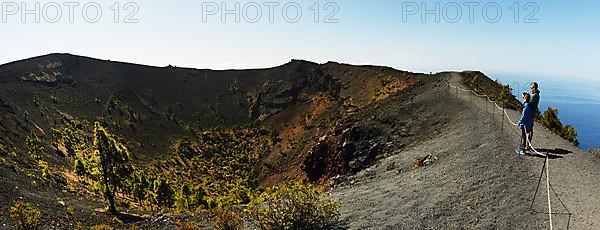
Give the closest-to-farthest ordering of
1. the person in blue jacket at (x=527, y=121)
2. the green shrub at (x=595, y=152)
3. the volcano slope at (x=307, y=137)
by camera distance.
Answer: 1. the volcano slope at (x=307, y=137)
2. the person in blue jacket at (x=527, y=121)
3. the green shrub at (x=595, y=152)

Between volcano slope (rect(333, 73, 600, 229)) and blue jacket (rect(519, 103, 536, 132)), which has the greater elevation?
blue jacket (rect(519, 103, 536, 132))

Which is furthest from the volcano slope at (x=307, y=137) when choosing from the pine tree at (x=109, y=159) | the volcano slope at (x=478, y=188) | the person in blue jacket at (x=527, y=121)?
the pine tree at (x=109, y=159)

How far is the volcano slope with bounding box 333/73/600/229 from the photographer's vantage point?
9680 millimetres

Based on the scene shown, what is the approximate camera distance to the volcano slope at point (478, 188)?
968 centimetres

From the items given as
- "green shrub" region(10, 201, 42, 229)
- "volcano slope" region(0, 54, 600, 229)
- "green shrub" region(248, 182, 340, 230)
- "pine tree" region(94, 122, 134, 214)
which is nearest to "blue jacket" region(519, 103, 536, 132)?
"volcano slope" region(0, 54, 600, 229)

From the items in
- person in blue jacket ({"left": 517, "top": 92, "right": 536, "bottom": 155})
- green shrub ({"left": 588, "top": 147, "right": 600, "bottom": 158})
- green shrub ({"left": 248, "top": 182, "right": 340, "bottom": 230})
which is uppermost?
person in blue jacket ({"left": 517, "top": 92, "right": 536, "bottom": 155})

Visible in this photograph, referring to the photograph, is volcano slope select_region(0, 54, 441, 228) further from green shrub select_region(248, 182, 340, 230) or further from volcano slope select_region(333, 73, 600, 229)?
green shrub select_region(248, 182, 340, 230)

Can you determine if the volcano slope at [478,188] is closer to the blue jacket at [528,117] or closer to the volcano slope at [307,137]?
the volcano slope at [307,137]

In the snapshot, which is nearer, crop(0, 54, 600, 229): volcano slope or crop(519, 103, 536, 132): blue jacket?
crop(0, 54, 600, 229): volcano slope

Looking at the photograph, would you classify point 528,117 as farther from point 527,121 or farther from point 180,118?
point 180,118

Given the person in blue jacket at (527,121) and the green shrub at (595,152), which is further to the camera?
the green shrub at (595,152)

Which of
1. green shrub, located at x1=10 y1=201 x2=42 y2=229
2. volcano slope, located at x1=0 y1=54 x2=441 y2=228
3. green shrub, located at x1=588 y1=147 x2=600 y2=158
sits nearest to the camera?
green shrub, located at x1=588 y1=147 x2=600 y2=158

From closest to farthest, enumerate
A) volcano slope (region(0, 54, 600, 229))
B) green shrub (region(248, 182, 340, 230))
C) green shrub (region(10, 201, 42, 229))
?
1. volcano slope (region(0, 54, 600, 229))
2. green shrub (region(248, 182, 340, 230))
3. green shrub (region(10, 201, 42, 229))

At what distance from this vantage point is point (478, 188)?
12.0 metres
